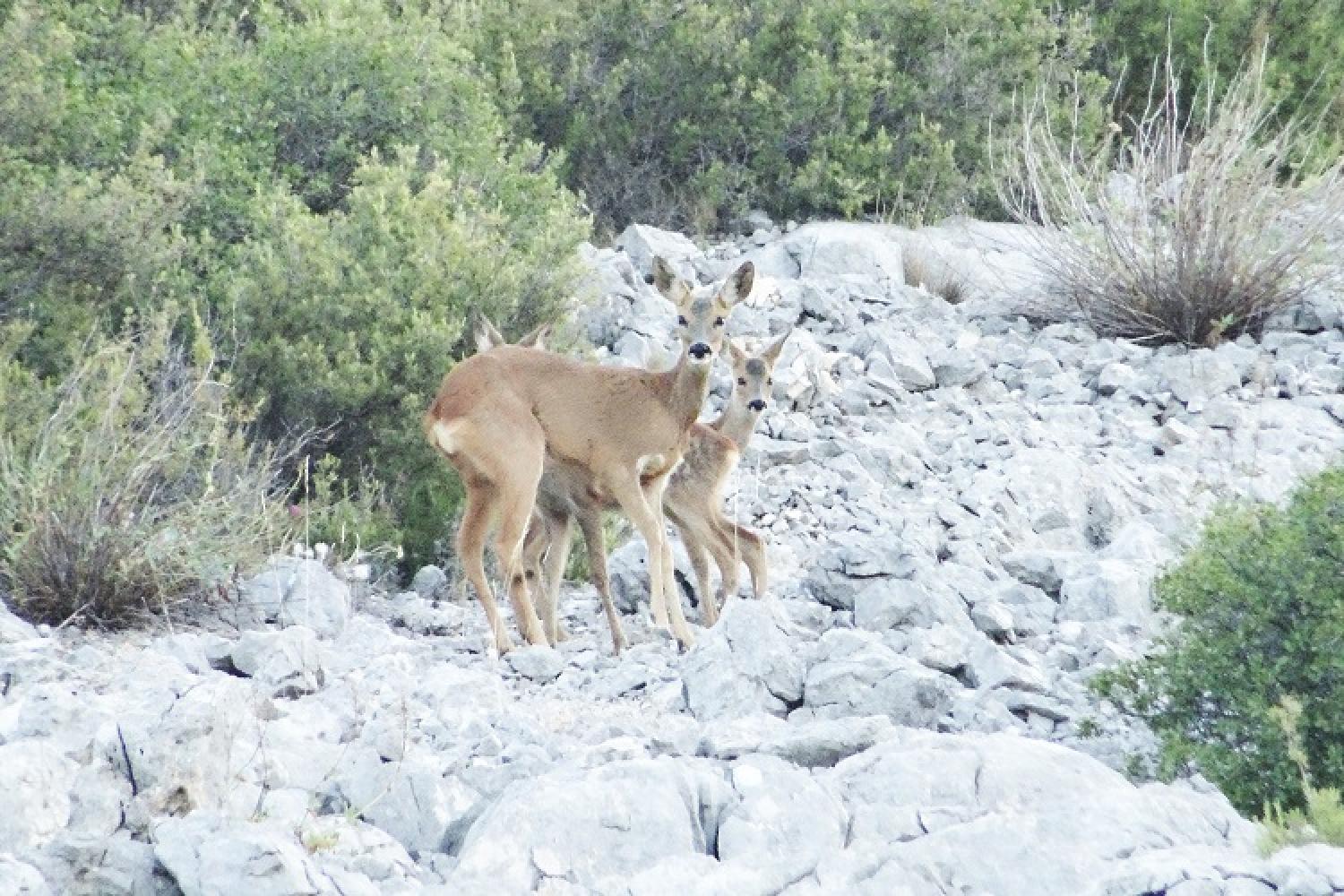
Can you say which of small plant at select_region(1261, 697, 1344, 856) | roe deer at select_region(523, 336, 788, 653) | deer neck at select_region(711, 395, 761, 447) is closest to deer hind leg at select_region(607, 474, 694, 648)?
roe deer at select_region(523, 336, 788, 653)

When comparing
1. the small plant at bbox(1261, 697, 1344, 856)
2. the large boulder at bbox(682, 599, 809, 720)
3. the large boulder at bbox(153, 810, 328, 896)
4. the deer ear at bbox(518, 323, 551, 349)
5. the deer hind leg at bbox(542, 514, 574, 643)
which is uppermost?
the small plant at bbox(1261, 697, 1344, 856)

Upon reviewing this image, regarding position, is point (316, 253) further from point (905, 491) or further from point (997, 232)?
point (997, 232)

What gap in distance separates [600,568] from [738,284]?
227 cm

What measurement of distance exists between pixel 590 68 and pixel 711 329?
8.51m

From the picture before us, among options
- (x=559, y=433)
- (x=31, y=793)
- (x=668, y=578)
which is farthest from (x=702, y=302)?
(x=31, y=793)

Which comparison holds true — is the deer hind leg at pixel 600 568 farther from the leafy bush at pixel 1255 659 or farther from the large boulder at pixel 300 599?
the leafy bush at pixel 1255 659

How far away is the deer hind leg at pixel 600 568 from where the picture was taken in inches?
447

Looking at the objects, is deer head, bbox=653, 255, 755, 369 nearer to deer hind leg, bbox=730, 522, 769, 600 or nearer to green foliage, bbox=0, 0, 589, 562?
deer hind leg, bbox=730, 522, 769, 600

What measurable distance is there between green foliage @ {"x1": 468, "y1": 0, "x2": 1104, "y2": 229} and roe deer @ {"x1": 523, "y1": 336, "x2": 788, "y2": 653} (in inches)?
268

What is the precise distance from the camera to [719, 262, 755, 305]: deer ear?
13023mm

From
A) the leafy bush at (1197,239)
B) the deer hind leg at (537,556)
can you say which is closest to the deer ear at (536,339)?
the deer hind leg at (537,556)

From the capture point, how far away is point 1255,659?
8359 mm

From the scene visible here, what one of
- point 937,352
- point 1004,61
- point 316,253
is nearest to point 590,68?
point 1004,61

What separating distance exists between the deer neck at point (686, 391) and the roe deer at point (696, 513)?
423mm
